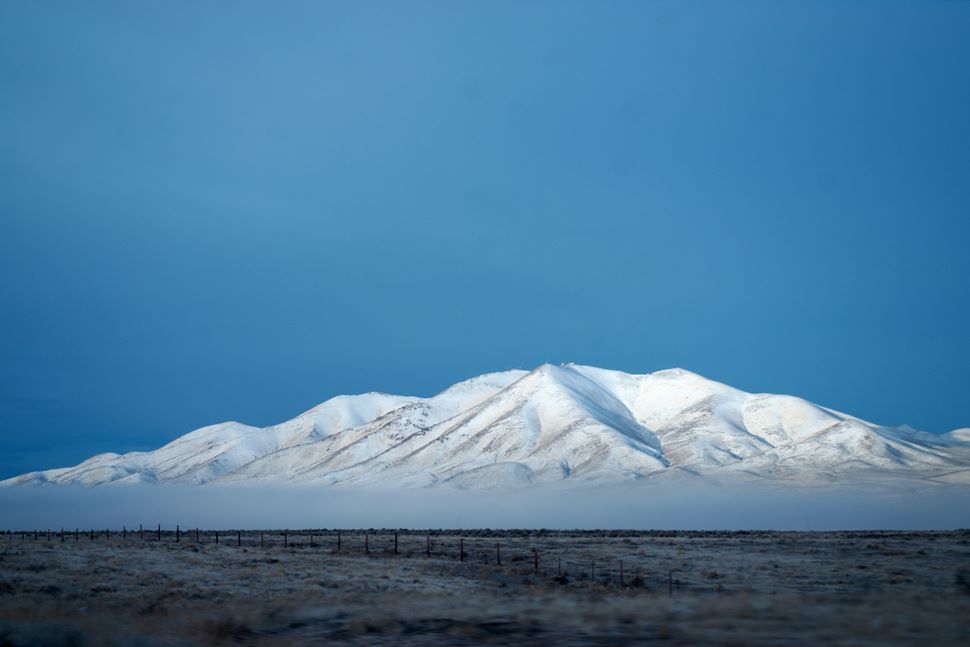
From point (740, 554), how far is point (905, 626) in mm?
56336

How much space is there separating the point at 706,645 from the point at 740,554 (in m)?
57.4

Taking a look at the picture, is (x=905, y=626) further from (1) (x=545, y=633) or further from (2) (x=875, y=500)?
(2) (x=875, y=500)

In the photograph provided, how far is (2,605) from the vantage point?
2455 centimetres

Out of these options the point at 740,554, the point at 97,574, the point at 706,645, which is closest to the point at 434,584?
the point at 97,574

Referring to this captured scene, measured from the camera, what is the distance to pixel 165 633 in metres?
17.2

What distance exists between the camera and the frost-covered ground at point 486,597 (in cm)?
1517

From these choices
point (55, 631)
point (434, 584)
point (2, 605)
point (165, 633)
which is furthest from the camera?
point (434, 584)

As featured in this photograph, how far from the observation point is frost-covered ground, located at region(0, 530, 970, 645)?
49.8ft

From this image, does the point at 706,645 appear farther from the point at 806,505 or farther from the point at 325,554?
the point at 806,505

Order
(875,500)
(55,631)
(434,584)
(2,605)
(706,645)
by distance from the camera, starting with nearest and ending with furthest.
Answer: (706,645) < (55,631) < (2,605) < (434,584) < (875,500)

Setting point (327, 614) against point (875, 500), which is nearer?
point (327, 614)

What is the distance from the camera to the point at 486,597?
23859 millimetres

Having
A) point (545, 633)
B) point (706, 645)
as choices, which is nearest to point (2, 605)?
point (545, 633)

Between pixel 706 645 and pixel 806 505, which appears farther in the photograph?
pixel 806 505
